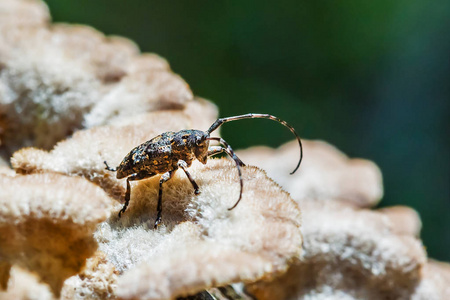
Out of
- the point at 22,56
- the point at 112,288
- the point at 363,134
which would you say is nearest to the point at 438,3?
the point at 363,134

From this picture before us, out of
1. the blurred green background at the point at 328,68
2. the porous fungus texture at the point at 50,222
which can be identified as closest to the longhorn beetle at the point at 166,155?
the porous fungus texture at the point at 50,222

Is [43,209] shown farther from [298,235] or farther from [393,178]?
[393,178]

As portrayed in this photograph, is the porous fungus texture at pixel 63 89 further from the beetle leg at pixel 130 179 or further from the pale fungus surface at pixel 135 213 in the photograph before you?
the beetle leg at pixel 130 179

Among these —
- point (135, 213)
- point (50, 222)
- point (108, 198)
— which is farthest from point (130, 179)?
point (50, 222)

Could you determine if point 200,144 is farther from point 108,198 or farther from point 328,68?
point 328,68

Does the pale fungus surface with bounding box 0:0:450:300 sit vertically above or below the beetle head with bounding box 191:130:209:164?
below

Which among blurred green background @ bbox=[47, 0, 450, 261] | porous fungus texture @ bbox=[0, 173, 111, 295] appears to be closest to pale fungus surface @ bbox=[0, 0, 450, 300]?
porous fungus texture @ bbox=[0, 173, 111, 295]

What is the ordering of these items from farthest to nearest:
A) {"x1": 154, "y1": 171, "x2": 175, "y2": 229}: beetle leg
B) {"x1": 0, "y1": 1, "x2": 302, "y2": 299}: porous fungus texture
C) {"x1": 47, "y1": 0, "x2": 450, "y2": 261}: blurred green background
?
{"x1": 47, "y1": 0, "x2": 450, "y2": 261}: blurred green background
{"x1": 154, "y1": 171, "x2": 175, "y2": 229}: beetle leg
{"x1": 0, "y1": 1, "x2": 302, "y2": 299}: porous fungus texture

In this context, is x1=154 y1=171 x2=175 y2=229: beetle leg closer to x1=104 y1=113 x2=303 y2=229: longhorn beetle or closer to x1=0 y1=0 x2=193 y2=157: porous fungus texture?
x1=104 y1=113 x2=303 y2=229: longhorn beetle
